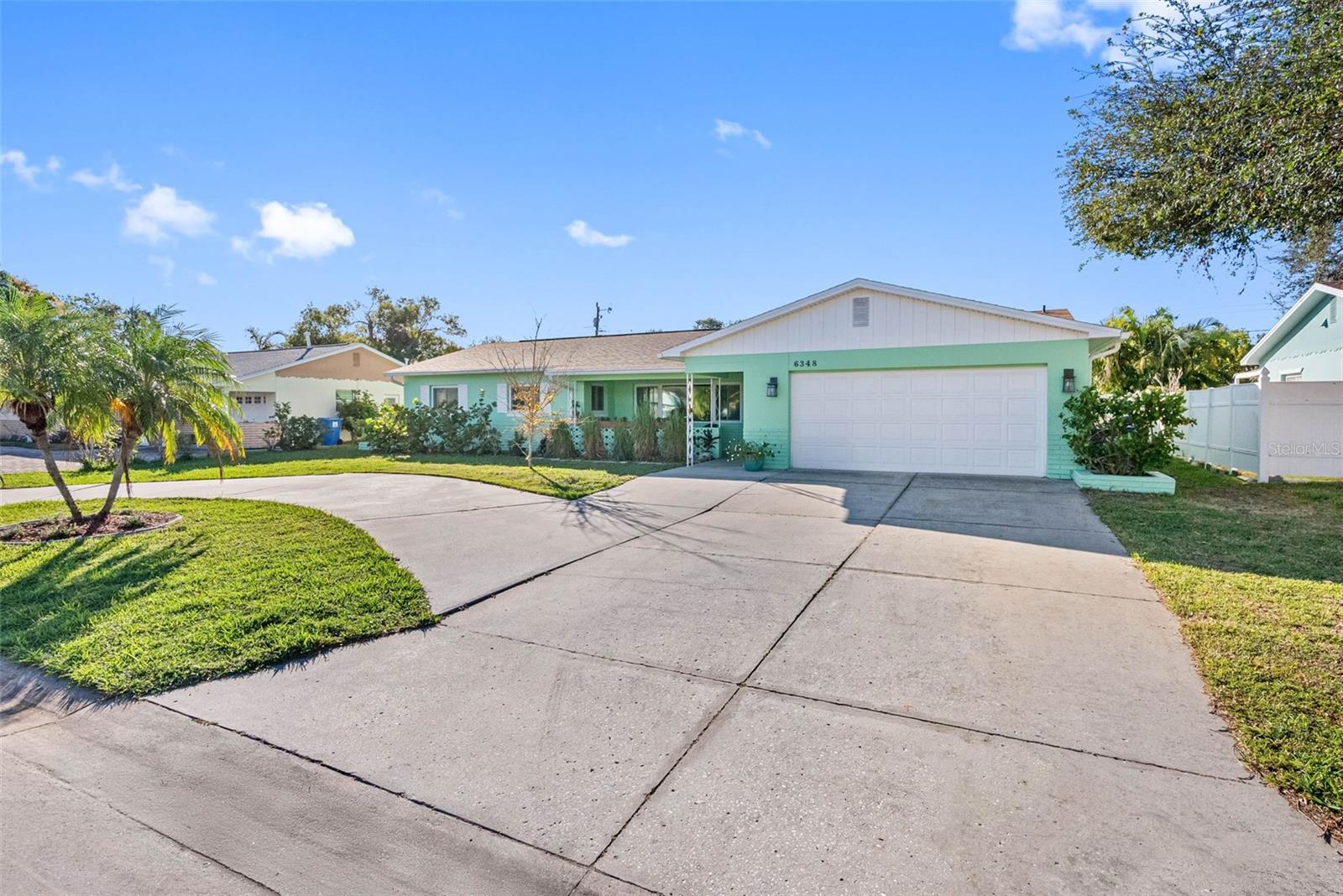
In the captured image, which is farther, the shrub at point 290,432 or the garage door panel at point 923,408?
the shrub at point 290,432

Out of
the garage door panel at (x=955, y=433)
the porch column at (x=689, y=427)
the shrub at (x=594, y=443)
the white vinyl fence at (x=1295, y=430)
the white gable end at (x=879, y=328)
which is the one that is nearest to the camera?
the white vinyl fence at (x=1295, y=430)

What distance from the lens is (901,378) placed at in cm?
1277

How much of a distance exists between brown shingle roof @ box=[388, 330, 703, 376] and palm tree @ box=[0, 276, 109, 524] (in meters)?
10.4

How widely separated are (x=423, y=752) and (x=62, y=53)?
1014 cm

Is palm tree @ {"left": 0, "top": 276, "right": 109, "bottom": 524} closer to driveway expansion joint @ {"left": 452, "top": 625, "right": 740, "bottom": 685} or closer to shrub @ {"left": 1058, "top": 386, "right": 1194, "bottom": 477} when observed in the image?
driveway expansion joint @ {"left": 452, "top": 625, "right": 740, "bottom": 685}

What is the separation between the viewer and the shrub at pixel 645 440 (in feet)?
51.5

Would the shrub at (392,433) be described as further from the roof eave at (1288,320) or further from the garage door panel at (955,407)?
the roof eave at (1288,320)

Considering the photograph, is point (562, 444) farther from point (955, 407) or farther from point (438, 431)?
point (955, 407)

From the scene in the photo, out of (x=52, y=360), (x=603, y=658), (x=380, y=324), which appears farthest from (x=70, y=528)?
(x=380, y=324)

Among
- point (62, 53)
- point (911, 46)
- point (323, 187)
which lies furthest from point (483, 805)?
point (323, 187)

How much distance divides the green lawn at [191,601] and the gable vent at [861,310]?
33.6 feet

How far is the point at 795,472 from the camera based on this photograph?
42.5 feet

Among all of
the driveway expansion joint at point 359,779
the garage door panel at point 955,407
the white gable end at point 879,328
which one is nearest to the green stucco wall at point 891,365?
the white gable end at point 879,328

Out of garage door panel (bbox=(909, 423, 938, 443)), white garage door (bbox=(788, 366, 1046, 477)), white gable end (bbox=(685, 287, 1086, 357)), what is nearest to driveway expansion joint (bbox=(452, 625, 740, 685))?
white garage door (bbox=(788, 366, 1046, 477))
